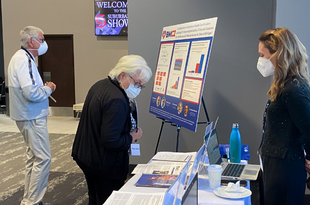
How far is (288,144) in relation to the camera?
155cm

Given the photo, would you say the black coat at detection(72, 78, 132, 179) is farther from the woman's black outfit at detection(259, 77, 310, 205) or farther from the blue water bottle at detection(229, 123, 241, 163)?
the woman's black outfit at detection(259, 77, 310, 205)

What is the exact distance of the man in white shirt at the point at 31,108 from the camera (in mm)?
2547

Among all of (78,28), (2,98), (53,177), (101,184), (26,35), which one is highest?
(78,28)

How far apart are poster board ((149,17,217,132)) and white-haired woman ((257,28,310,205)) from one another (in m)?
0.89

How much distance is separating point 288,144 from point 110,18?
23.2ft

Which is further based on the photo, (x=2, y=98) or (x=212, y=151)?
(x=2, y=98)

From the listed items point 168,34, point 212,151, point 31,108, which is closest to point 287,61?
point 212,151

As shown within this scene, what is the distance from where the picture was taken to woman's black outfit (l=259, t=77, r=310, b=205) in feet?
4.95

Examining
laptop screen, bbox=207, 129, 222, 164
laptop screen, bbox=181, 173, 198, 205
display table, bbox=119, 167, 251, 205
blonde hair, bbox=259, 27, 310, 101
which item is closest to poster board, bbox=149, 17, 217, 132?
laptop screen, bbox=207, 129, 222, 164

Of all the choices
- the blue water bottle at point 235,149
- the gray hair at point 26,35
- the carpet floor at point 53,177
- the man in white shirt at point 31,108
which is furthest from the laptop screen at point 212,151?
the gray hair at point 26,35

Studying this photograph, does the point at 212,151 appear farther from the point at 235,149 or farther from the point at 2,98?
the point at 2,98

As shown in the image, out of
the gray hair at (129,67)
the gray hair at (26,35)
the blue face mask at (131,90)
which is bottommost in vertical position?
the blue face mask at (131,90)

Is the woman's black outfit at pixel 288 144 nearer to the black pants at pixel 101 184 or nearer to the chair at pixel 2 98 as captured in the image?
the black pants at pixel 101 184

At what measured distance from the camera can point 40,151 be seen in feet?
8.65
